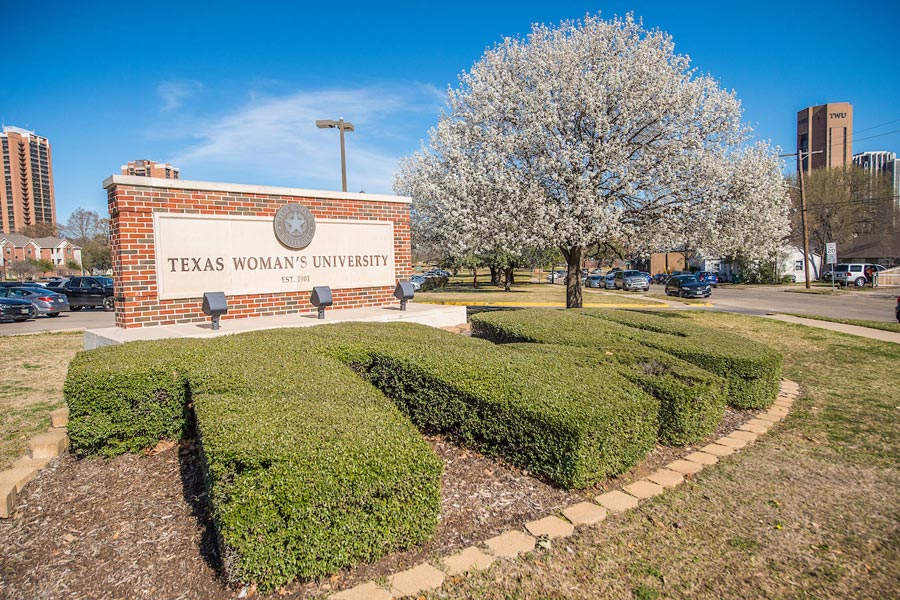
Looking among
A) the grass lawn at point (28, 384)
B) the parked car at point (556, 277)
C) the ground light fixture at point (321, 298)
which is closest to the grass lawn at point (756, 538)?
the grass lawn at point (28, 384)

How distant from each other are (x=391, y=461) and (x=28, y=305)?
21800 millimetres

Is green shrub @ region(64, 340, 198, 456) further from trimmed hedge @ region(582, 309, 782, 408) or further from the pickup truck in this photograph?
the pickup truck

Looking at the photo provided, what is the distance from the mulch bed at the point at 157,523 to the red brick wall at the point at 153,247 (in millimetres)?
4013

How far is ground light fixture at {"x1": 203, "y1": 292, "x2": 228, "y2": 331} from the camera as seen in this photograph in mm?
7688

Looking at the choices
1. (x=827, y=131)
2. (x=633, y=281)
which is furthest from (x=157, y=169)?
(x=827, y=131)

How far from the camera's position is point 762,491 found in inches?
145

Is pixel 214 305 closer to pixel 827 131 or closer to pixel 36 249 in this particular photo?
pixel 827 131

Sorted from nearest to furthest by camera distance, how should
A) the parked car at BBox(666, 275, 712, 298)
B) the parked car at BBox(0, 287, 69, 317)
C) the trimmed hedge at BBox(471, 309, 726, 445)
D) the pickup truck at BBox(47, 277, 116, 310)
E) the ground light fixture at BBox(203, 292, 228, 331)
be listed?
the trimmed hedge at BBox(471, 309, 726, 445) → the ground light fixture at BBox(203, 292, 228, 331) → the parked car at BBox(0, 287, 69, 317) → the pickup truck at BBox(47, 277, 116, 310) → the parked car at BBox(666, 275, 712, 298)

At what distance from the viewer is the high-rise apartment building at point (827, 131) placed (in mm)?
78875

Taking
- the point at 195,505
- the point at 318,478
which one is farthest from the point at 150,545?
the point at 318,478

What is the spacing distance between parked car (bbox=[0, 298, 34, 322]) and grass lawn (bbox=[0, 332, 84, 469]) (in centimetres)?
752

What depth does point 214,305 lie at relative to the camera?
7711 millimetres

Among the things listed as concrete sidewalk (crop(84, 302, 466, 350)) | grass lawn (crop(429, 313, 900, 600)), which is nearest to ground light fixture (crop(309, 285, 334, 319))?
concrete sidewalk (crop(84, 302, 466, 350))

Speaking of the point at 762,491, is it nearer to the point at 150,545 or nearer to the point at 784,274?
the point at 150,545
